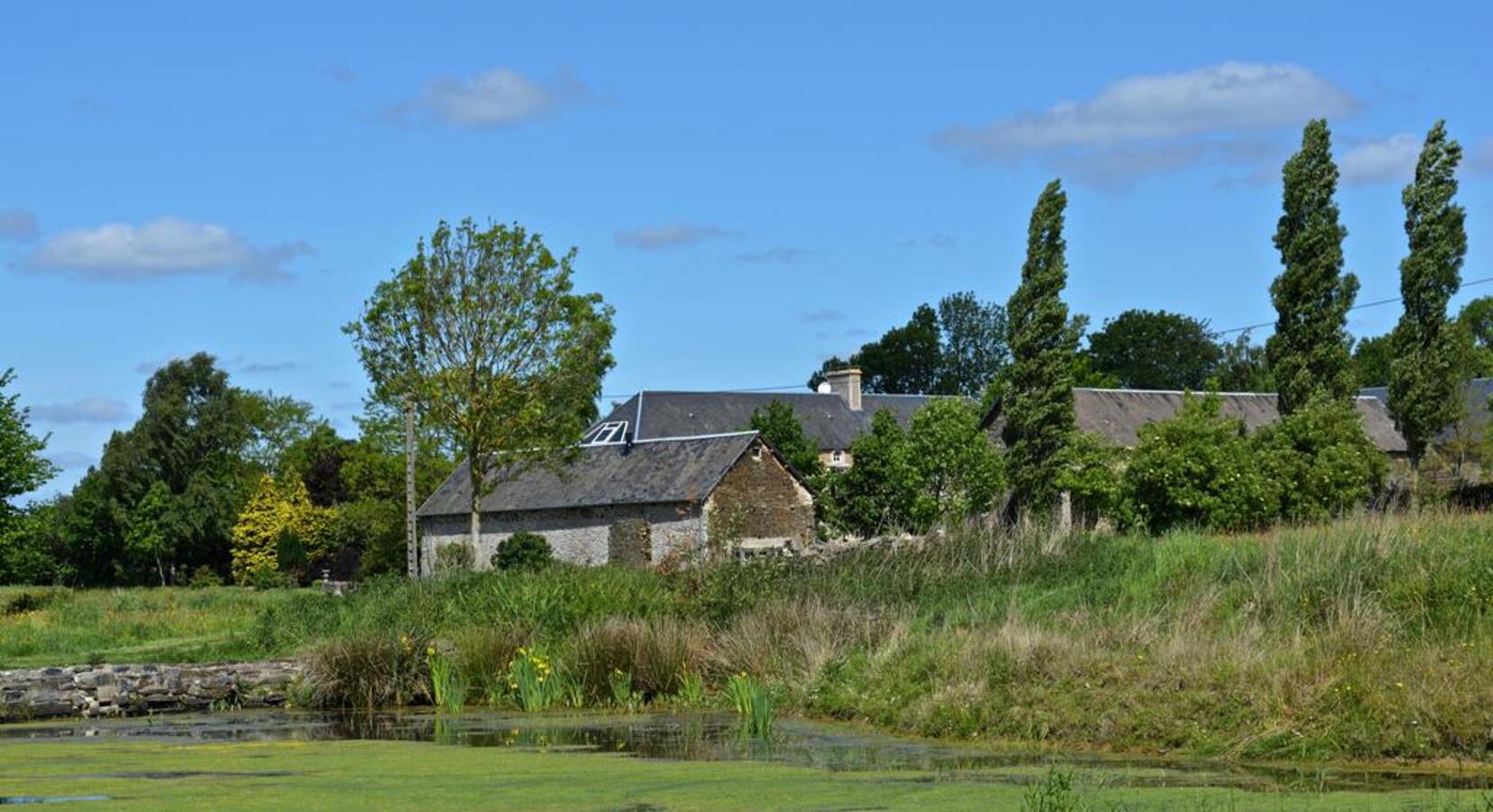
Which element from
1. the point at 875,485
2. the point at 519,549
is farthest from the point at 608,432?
the point at 519,549

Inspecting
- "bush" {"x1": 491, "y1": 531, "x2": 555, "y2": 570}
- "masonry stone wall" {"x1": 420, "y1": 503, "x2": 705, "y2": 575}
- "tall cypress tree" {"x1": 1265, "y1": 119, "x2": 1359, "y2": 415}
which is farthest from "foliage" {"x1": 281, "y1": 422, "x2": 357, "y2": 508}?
"tall cypress tree" {"x1": 1265, "y1": 119, "x2": 1359, "y2": 415}

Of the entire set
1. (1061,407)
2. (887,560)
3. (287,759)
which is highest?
(1061,407)

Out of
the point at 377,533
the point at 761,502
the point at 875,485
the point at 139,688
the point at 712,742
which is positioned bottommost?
the point at 712,742

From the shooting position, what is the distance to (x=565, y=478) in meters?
45.8

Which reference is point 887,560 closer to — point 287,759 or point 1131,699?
point 1131,699

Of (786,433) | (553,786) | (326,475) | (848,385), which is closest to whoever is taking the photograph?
(553,786)

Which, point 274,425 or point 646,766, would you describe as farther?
point 274,425

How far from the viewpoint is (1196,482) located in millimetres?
39438

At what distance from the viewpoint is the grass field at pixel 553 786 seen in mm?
11945

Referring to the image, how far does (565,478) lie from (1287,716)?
31491 millimetres

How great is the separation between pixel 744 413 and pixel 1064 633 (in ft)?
177

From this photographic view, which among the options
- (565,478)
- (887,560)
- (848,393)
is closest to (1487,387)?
(848,393)

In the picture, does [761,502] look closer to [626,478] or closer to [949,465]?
[626,478]

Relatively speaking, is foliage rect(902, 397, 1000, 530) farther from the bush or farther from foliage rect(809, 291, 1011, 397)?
foliage rect(809, 291, 1011, 397)
